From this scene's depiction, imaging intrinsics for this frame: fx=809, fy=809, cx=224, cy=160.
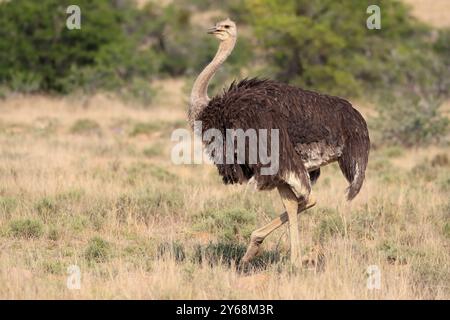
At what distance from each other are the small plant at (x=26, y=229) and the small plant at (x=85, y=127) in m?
7.98

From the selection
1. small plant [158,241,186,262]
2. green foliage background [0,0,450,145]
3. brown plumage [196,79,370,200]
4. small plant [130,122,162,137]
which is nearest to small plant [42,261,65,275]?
small plant [158,241,186,262]

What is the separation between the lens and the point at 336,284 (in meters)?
5.43

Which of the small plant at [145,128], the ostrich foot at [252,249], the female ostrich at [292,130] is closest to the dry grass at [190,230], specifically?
the ostrich foot at [252,249]

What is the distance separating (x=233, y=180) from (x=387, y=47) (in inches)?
726

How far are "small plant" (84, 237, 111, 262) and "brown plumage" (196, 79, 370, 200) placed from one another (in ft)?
4.11

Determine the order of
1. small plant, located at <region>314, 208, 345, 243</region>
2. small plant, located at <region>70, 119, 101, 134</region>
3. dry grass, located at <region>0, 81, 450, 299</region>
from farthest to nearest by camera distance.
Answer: small plant, located at <region>70, 119, 101, 134</region>
small plant, located at <region>314, 208, 345, 243</region>
dry grass, located at <region>0, 81, 450, 299</region>

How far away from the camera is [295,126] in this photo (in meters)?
6.12

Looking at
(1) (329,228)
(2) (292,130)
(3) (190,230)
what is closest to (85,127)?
(3) (190,230)

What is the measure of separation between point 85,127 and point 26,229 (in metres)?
8.47

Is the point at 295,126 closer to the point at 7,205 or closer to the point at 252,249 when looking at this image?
the point at 252,249

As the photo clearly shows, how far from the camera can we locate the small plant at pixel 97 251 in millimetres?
6569

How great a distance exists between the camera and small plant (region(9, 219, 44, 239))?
7.24m

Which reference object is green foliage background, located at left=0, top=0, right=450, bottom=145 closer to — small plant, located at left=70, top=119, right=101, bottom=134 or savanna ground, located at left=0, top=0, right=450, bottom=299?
small plant, located at left=70, top=119, right=101, bottom=134

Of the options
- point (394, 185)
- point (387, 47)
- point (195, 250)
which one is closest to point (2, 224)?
point (195, 250)
